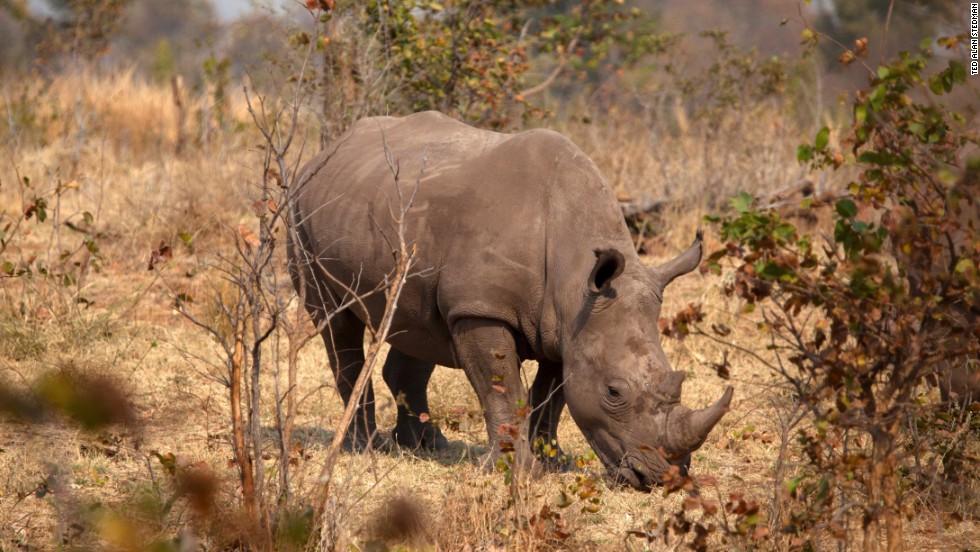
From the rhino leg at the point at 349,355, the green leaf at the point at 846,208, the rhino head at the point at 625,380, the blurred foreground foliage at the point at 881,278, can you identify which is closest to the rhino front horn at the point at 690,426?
the rhino head at the point at 625,380

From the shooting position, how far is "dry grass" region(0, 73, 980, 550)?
4559mm

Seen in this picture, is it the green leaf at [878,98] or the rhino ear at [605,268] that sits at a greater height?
the green leaf at [878,98]

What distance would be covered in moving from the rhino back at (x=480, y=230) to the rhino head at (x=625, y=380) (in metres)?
0.19

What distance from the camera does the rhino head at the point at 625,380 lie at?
5.41m

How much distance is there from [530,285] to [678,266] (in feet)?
Result: 2.46

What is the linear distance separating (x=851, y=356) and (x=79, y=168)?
1091 centimetres

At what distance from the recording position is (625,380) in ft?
18.0

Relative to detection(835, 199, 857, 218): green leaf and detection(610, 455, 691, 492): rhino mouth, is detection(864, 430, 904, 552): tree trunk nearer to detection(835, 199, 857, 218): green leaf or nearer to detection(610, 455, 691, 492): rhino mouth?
detection(835, 199, 857, 218): green leaf

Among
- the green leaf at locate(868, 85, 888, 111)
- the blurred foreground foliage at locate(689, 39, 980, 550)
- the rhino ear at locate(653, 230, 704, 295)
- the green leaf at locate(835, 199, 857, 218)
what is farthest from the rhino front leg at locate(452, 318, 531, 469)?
the green leaf at locate(868, 85, 888, 111)

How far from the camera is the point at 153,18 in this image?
5600cm

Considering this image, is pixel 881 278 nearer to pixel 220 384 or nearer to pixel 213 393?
pixel 213 393

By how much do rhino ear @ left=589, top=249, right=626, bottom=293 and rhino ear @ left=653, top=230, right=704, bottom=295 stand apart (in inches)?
14.3

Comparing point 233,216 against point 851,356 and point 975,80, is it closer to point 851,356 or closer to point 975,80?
point 975,80

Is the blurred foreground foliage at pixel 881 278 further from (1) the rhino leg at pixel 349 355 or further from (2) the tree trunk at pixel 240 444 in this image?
(1) the rhino leg at pixel 349 355
